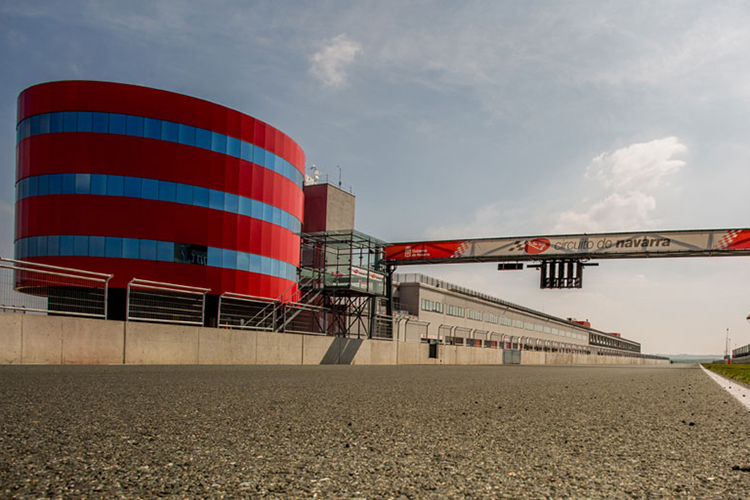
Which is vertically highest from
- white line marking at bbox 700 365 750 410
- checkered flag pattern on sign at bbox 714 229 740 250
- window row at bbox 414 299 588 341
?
checkered flag pattern on sign at bbox 714 229 740 250

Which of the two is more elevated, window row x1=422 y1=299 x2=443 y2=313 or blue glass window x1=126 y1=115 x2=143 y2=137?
blue glass window x1=126 y1=115 x2=143 y2=137

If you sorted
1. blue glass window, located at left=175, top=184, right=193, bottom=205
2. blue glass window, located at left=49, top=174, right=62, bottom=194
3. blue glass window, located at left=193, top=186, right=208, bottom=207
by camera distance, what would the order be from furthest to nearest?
blue glass window, located at left=193, top=186, right=208, bottom=207 < blue glass window, located at left=175, top=184, right=193, bottom=205 < blue glass window, located at left=49, top=174, right=62, bottom=194

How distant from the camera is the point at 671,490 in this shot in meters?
2.32

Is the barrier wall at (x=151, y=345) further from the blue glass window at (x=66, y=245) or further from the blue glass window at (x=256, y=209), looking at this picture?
the blue glass window at (x=66, y=245)

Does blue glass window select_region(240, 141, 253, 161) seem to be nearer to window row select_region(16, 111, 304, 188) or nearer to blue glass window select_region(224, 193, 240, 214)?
window row select_region(16, 111, 304, 188)

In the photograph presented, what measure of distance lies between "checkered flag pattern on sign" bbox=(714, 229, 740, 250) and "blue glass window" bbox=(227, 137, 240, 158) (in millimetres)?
27029

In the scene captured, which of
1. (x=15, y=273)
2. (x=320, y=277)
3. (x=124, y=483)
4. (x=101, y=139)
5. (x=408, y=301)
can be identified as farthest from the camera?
(x=408, y=301)

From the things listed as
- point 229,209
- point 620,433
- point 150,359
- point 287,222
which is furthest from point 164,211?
point 620,433

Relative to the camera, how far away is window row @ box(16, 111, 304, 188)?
1265 inches

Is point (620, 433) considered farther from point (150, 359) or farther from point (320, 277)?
point (320, 277)

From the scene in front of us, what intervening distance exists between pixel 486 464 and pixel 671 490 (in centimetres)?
77

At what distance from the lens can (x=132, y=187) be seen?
106 ft

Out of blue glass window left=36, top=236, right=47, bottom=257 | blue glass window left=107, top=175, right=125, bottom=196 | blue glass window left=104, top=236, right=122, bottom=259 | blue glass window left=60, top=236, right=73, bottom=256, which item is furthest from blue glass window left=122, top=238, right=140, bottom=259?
blue glass window left=36, top=236, right=47, bottom=257

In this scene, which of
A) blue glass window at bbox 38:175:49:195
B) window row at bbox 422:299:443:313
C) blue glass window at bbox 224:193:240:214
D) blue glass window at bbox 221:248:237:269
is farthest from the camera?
window row at bbox 422:299:443:313
